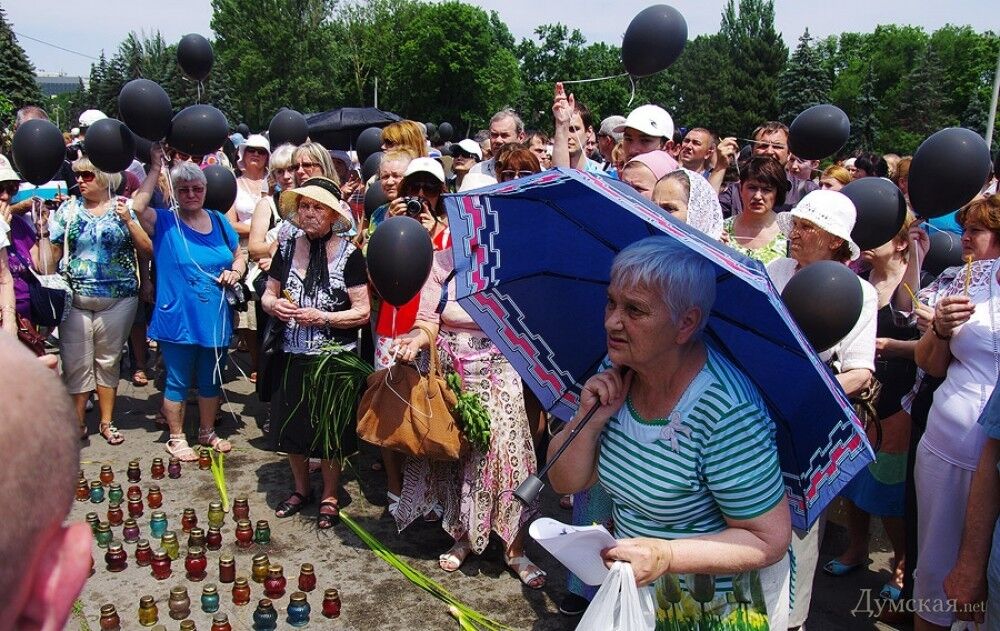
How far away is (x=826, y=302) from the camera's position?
8.82 ft

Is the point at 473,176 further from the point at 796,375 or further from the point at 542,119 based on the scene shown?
the point at 542,119

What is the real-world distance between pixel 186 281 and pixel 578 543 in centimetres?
449

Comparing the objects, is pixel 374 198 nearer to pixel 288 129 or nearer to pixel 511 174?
pixel 511 174

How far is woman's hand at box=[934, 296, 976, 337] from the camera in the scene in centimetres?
324

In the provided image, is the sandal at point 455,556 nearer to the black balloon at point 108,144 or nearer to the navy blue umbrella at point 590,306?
the navy blue umbrella at point 590,306

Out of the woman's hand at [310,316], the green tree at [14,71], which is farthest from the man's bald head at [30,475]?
the green tree at [14,71]

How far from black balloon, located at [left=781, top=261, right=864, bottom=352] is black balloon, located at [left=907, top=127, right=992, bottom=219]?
5.21ft

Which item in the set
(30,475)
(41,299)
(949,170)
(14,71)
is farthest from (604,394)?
(14,71)

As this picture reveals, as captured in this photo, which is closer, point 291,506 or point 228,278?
point 291,506

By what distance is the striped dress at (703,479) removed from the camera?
2170 millimetres

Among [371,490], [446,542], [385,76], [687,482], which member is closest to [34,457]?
[687,482]

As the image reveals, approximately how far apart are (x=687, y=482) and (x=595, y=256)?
848mm

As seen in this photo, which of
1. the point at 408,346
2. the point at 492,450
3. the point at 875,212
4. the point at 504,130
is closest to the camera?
the point at 875,212

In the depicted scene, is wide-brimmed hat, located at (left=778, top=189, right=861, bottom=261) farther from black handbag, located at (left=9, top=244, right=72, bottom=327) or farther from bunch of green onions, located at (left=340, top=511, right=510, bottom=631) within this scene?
black handbag, located at (left=9, top=244, right=72, bottom=327)
